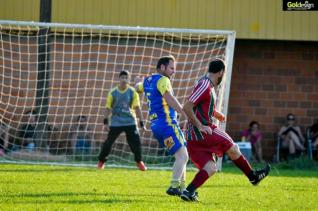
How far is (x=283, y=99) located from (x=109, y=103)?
686 centimetres

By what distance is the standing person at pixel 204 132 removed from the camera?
1058 cm

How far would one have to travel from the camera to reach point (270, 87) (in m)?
22.4

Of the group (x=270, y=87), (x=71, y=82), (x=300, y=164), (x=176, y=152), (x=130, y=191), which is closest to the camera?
Answer: (x=176, y=152)

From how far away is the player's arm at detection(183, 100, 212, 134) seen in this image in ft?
34.5

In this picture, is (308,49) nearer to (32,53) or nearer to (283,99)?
(283,99)

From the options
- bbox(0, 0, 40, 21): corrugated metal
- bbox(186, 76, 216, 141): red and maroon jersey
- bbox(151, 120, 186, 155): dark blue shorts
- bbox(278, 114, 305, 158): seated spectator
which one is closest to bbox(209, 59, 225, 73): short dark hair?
bbox(186, 76, 216, 141): red and maroon jersey

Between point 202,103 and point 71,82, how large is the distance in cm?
1009

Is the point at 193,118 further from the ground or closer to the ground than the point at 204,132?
further from the ground

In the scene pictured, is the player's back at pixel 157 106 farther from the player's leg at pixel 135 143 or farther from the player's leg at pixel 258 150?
the player's leg at pixel 258 150

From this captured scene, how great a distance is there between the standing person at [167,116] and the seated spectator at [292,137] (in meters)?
10.00

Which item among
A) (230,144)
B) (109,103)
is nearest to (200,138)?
(230,144)

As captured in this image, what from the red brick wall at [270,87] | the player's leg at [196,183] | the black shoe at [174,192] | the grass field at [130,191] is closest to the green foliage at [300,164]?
the red brick wall at [270,87]

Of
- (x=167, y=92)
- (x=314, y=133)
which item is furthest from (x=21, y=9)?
(x=167, y=92)

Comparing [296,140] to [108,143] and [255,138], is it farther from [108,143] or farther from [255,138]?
[108,143]
